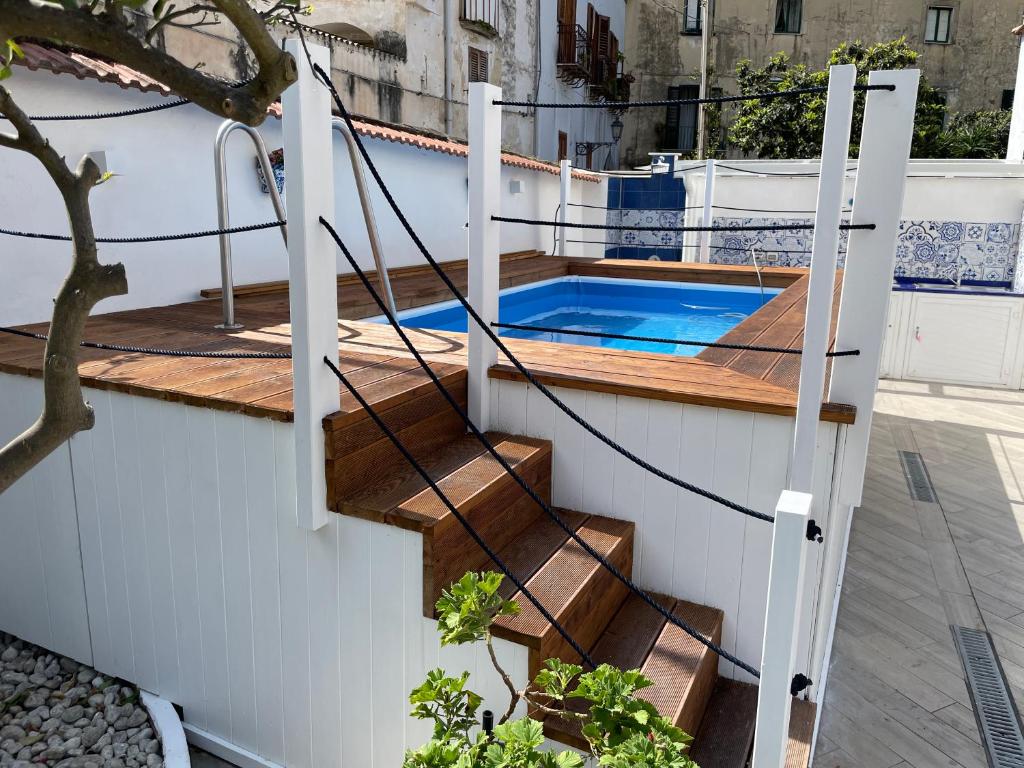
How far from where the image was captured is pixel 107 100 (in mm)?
3961

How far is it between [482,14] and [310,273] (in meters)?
13.9

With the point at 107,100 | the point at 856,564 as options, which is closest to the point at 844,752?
the point at 856,564

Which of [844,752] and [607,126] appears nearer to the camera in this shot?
[844,752]

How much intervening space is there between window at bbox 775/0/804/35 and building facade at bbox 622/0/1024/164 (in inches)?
1.0

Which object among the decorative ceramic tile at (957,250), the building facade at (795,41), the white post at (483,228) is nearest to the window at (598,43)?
the building facade at (795,41)

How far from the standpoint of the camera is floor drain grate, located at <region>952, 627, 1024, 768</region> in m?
2.46

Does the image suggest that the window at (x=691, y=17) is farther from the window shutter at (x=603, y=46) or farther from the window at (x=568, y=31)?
the window at (x=568, y=31)

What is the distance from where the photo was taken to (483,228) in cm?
247

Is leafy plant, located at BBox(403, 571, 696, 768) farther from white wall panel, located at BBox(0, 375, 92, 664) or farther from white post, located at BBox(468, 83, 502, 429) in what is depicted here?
white wall panel, located at BBox(0, 375, 92, 664)

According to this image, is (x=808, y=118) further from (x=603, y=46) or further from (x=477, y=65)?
(x=477, y=65)

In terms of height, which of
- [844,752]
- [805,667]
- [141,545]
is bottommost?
[844,752]

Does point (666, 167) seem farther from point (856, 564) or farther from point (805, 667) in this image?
point (805, 667)

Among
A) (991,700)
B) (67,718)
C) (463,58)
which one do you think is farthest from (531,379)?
(463,58)

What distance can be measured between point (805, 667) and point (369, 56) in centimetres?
1119
